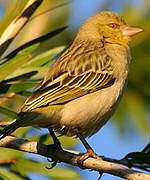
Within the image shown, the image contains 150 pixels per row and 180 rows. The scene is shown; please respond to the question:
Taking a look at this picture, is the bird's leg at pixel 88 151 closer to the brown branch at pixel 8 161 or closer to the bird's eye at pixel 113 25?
the brown branch at pixel 8 161

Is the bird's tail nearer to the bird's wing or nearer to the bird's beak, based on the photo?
the bird's wing

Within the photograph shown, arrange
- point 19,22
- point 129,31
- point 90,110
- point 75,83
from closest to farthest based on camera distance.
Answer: point 19,22, point 90,110, point 75,83, point 129,31

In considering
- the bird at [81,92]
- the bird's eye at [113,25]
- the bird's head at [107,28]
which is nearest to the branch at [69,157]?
the bird at [81,92]

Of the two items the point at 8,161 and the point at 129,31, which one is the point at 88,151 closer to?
the point at 8,161

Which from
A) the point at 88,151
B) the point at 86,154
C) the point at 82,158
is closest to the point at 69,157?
the point at 82,158

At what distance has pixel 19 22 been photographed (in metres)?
3.21

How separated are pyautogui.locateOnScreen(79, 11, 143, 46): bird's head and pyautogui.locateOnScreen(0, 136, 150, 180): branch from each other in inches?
88.0

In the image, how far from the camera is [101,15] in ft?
18.2

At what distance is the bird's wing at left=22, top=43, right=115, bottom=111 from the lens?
12.1 feet

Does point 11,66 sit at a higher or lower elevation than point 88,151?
higher

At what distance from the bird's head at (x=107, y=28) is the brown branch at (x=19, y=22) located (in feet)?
7.18

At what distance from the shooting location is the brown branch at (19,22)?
3.15 m

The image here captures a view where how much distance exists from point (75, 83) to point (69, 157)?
1.02 meters

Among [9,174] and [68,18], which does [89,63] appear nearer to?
[68,18]
